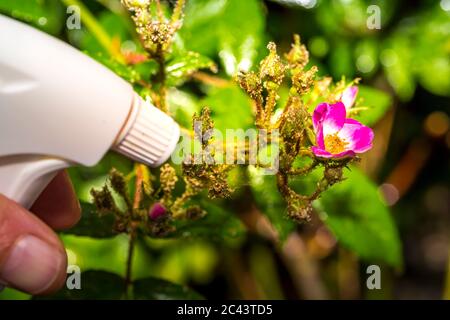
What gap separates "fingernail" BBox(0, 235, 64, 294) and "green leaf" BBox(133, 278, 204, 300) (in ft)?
0.95

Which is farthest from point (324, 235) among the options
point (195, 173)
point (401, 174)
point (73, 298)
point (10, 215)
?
point (10, 215)

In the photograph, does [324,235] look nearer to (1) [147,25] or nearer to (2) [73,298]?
(2) [73,298]

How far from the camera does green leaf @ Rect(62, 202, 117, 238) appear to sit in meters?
1.10

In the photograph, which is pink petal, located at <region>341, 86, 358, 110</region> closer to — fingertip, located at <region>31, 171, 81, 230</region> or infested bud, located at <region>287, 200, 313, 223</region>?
infested bud, located at <region>287, 200, 313, 223</region>

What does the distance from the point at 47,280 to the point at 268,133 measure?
350 mm

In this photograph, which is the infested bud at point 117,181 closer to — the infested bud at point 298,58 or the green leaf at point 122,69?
the green leaf at point 122,69

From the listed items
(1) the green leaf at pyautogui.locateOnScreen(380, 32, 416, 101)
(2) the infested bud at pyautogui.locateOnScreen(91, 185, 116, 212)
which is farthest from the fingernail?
(1) the green leaf at pyautogui.locateOnScreen(380, 32, 416, 101)

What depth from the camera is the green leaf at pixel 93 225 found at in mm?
1096

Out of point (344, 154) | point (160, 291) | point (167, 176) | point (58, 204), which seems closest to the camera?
point (344, 154)

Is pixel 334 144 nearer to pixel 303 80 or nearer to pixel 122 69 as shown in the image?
pixel 303 80

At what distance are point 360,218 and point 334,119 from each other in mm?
402

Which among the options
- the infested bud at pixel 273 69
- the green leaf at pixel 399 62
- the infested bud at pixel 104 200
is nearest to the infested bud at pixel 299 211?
the infested bud at pixel 273 69

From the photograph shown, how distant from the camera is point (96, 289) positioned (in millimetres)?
1114

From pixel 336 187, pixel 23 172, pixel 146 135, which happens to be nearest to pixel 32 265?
pixel 23 172
